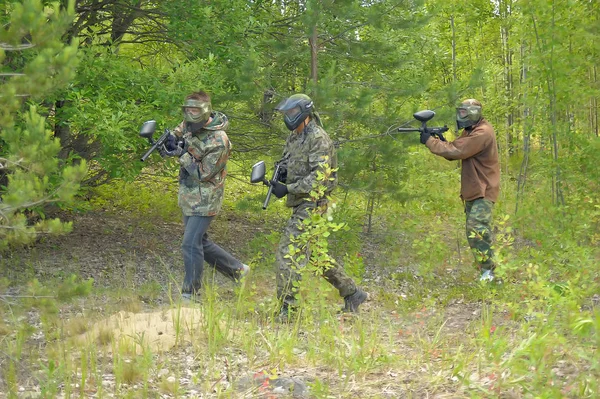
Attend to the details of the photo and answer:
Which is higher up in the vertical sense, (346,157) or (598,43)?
(598,43)

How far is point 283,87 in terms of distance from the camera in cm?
1001

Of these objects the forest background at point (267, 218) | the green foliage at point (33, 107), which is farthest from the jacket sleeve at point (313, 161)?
the green foliage at point (33, 107)

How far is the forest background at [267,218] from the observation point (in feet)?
14.5

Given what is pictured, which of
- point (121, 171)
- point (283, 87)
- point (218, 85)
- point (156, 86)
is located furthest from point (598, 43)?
point (121, 171)

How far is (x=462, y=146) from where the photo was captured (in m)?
7.57

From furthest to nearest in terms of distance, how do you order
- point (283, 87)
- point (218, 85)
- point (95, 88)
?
point (283, 87), point (218, 85), point (95, 88)

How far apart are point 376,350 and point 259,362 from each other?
2.73 feet

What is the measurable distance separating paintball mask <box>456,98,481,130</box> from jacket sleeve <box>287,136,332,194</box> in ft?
6.31

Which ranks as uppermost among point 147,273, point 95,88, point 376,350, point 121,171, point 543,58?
point 543,58

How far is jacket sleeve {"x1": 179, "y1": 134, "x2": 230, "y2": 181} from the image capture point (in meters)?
6.87

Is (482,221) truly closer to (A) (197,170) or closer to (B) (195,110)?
(A) (197,170)

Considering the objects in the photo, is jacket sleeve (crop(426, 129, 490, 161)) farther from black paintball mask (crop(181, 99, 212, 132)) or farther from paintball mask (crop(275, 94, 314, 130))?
black paintball mask (crop(181, 99, 212, 132))

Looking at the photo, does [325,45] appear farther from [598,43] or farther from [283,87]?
[598,43]

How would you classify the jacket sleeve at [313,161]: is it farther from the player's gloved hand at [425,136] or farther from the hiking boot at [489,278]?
the hiking boot at [489,278]
